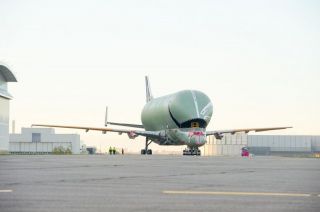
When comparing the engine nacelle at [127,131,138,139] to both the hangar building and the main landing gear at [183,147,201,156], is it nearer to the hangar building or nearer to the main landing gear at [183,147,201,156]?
the main landing gear at [183,147,201,156]

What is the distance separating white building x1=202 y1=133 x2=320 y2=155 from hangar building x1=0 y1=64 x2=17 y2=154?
63.0 metres

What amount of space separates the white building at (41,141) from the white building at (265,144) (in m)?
34.3

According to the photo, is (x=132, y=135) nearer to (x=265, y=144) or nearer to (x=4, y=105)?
(x=4, y=105)

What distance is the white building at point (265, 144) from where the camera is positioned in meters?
123

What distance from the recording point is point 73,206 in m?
5.07

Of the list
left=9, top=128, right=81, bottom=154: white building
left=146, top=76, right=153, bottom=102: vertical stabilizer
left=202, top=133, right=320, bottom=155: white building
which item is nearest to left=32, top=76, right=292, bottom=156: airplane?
left=146, top=76, right=153, bottom=102: vertical stabilizer

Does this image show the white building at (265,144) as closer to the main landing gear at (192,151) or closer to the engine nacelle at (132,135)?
the engine nacelle at (132,135)

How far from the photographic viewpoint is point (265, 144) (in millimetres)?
126375

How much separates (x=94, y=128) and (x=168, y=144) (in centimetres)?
768

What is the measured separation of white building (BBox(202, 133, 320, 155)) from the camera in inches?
4857

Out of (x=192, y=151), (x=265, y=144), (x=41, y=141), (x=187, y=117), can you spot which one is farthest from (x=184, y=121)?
(x=41, y=141)

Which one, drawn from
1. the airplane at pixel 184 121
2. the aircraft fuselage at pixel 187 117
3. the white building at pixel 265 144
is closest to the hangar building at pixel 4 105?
the airplane at pixel 184 121

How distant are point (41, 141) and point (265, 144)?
5572 cm

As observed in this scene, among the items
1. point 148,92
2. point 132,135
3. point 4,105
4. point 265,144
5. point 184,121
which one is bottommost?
point 265,144
